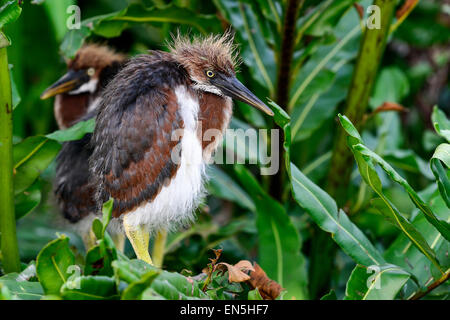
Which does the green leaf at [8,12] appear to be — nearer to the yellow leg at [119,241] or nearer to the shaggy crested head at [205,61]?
the shaggy crested head at [205,61]

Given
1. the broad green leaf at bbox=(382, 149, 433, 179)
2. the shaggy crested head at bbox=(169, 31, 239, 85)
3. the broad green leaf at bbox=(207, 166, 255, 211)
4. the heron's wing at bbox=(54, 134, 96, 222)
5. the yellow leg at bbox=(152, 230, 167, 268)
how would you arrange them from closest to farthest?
the shaggy crested head at bbox=(169, 31, 239, 85) < the heron's wing at bbox=(54, 134, 96, 222) < the yellow leg at bbox=(152, 230, 167, 268) < the broad green leaf at bbox=(382, 149, 433, 179) < the broad green leaf at bbox=(207, 166, 255, 211)

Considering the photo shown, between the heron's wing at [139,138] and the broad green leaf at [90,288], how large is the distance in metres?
0.38

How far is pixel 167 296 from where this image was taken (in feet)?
4.63

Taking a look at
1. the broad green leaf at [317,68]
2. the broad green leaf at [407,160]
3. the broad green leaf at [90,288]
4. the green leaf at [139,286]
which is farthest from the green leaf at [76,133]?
the broad green leaf at [407,160]

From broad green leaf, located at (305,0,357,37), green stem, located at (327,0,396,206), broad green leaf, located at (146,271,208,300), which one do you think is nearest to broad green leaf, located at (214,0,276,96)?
broad green leaf, located at (305,0,357,37)

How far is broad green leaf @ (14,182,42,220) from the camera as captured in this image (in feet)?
6.79

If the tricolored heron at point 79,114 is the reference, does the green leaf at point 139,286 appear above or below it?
below

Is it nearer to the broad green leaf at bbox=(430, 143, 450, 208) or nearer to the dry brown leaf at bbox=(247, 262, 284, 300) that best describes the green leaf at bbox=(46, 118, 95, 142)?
the dry brown leaf at bbox=(247, 262, 284, 300)

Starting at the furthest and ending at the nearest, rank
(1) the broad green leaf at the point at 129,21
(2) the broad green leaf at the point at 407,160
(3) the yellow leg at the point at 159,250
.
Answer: (2) the broad green leaf at the point at 407,160, (3) the yellow leg at the point at 159,250, (1) the broad green leaf at the point at 129,21

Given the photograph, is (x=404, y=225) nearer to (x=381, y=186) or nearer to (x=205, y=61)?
(x=381, y=186)

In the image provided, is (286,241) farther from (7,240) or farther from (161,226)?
(7,240)

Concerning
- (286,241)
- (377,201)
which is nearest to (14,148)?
(286,241)

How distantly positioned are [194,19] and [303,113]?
667mm

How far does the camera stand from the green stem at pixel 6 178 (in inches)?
69.2
